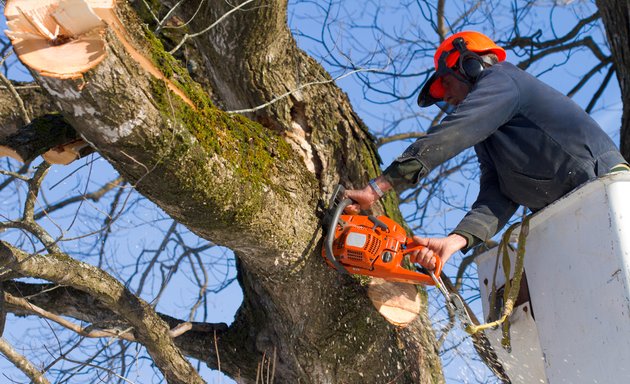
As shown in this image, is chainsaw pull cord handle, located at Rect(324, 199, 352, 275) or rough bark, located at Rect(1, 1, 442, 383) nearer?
rough bark, located at Rect(1, 1, 442, 383)

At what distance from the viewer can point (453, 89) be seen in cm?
350

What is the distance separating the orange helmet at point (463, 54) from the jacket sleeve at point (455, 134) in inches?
13.4

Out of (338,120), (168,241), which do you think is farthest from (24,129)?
(168,241)

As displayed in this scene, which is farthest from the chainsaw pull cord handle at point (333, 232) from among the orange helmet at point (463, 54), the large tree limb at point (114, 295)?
the orange helmet at point (463, 54)

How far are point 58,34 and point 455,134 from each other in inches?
60.3

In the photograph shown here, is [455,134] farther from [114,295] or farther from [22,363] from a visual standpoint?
[22,363]

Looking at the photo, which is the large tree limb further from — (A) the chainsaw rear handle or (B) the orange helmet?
(B) the orange helmet

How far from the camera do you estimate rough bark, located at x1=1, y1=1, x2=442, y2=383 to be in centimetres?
224

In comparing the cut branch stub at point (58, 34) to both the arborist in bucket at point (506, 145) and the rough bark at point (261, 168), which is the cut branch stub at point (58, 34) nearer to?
the rough bark at point (261, 168)

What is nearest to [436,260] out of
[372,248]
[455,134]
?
[372,248]

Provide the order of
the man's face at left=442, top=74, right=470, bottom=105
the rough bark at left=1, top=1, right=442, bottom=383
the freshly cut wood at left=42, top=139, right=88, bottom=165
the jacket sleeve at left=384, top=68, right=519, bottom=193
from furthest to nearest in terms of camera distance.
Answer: the man's face at left=442, top=74, right=470, bottom=105, the jacket sleeve at left=384, top=68, right=519, bottom=193, the freshly cut wood at left=42, top=139, right=88, bottom=165, the rough bark at left=1, top=1, right=442, bottom=383

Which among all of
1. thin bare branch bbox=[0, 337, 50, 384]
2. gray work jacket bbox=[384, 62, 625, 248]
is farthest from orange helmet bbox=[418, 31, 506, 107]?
thin bare branch bbox=[0, 337, 50, 384]

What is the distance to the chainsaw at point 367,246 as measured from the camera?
2961mm

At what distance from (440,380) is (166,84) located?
182cm
